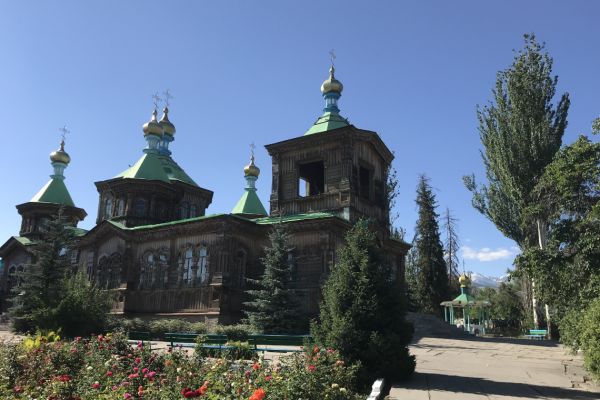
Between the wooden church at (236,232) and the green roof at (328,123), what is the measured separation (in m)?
0.06

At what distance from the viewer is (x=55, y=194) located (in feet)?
121

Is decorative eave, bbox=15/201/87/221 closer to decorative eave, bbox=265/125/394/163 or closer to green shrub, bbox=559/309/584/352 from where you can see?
decorative eave, bbox=265/125/394/163

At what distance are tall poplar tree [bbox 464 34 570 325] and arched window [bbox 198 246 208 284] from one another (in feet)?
56.3

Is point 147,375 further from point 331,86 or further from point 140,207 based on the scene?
point 140,207

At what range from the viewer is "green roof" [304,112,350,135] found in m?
24.5

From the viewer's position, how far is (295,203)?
78.8 ft

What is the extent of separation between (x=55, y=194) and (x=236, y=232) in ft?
71.3

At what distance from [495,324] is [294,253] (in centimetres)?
2829

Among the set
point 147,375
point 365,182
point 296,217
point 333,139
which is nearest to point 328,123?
point 333,139

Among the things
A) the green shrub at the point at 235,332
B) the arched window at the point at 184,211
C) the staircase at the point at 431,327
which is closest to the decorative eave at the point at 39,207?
the arched window at the point at 184,211

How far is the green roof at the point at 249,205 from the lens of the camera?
3375 cm

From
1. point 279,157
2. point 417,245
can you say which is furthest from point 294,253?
point 417,245

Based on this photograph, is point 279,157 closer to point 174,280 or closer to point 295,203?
point 295,203

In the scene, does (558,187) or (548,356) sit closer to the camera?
(558,187)
